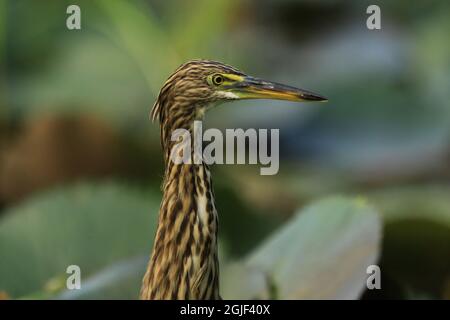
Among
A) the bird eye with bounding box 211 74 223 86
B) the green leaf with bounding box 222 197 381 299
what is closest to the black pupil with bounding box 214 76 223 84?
the bird eye with bounding box 211 74 223 86

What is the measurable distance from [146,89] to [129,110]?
0.14 m

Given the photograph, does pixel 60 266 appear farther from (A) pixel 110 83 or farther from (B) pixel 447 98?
(B) pixel 447 98

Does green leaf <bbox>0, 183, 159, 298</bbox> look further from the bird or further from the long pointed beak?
the long pointed beak

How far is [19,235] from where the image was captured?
206 centimetres

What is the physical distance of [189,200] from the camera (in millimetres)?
1628

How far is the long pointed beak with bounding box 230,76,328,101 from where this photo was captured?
1650 millimetres

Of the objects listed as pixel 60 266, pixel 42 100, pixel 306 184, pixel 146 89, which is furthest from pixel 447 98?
pixel 60 266

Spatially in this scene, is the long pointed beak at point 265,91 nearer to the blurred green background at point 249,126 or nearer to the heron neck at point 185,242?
the heron neck at point 185,242

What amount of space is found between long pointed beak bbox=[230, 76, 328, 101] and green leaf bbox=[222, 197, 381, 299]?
1.02 ft

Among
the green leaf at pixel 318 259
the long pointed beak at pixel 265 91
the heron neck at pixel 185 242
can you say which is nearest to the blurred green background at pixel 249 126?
the green leaf at pixel 318 259

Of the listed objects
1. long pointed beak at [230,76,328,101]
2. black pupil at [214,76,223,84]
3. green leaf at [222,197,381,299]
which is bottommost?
green leaf at [222,197,381,299]

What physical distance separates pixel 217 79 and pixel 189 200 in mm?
190

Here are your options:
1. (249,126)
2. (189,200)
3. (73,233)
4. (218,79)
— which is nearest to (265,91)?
(218,79)

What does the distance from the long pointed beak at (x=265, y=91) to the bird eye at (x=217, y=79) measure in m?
0.02
